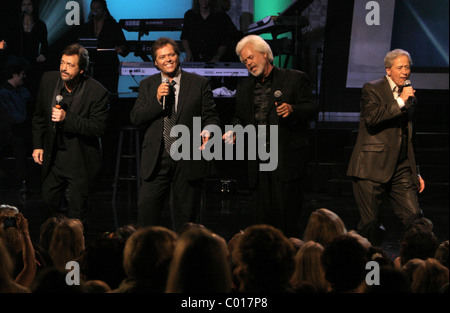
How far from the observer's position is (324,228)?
3.56 metres

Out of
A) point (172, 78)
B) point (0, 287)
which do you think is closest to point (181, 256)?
point (0, 287)

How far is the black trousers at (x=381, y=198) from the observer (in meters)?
4.73

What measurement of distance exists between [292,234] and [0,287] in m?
2.58

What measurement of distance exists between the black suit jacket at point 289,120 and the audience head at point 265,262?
78.7 inches

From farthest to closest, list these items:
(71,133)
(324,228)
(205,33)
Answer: (205,33) → (71,133) → (324,228)

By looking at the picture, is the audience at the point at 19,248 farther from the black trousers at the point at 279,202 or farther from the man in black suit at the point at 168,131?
the black trousers at the point at 279,202

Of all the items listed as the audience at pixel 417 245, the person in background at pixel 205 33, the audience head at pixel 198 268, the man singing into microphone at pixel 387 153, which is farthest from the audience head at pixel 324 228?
the person in background at pixel 205 33

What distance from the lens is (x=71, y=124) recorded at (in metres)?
4.36

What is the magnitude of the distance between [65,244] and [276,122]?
168 centimetres

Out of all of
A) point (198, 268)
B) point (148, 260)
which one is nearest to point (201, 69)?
point (148, 260)

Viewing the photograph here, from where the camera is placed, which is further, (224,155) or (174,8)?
(174,8)

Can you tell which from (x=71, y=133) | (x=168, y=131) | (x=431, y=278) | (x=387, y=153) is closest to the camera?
(x=431, y=278)

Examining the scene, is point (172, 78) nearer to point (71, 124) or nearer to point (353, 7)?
point (71, 124)

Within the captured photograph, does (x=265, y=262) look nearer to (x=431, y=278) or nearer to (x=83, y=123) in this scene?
(x=431, y=278)
